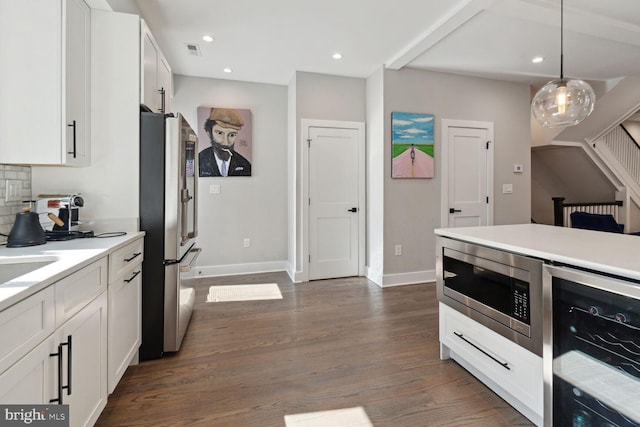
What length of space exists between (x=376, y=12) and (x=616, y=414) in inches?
116

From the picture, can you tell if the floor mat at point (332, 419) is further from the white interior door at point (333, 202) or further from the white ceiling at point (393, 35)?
the white ceiling at point (393, 35)

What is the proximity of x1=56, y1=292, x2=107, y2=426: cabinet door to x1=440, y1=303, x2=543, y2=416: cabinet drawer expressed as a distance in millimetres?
1944

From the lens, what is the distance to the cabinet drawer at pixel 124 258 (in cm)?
166

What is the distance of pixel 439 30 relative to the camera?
2914 mm

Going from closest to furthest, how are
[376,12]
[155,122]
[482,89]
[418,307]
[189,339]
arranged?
[155,122] → [189,339] → [376,12] → [418,307] → [482,89]

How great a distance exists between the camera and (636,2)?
103 inches

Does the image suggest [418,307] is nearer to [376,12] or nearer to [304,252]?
[304,252]

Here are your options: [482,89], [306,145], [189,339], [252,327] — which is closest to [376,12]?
[306,145]

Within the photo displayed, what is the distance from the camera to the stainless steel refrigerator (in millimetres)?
2160

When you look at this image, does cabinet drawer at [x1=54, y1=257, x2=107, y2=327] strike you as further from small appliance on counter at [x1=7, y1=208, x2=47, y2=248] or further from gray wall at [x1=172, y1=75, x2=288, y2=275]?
gray wall at [x1=172, y1=75, x2=288, y2=275]

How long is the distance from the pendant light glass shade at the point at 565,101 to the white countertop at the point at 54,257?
113 inches

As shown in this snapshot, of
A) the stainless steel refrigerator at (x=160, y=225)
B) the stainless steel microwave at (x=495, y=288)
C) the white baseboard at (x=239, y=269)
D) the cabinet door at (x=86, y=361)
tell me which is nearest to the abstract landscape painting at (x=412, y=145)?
the stainless steel microwave at (x=495, y=288)

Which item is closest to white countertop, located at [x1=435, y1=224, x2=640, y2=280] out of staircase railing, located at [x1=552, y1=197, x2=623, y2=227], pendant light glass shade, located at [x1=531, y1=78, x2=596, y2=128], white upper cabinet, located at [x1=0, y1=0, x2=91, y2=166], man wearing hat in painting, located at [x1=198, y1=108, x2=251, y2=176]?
pendant light glass shade, located at [x1=531, y1=78, x2=596, y2=128]

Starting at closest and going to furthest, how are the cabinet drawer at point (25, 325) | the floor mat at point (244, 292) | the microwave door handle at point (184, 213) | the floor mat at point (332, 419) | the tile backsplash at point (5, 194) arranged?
the cabinet drawer at point (25, 325)
the floor mat at point (332, 419)
the tile backsplash at point (5, 194)
the microwave door handle at point (184, 213)
the floor mat at point (244, 292)
